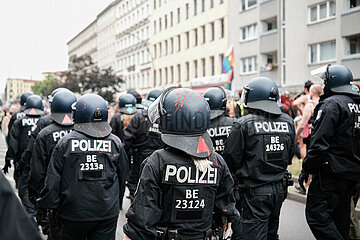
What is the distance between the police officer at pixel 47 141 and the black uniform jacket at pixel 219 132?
6.16ft

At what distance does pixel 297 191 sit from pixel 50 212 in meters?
6.27

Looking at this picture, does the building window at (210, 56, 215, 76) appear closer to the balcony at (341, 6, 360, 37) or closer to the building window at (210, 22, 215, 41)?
the building window at (210, 22, 215, 41)

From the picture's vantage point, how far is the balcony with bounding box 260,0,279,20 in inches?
1293

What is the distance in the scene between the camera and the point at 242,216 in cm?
480

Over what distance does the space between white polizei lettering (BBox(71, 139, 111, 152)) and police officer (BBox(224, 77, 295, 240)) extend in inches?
51.4

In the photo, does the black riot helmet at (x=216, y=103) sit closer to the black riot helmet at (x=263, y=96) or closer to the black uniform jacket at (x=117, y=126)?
the black riot helmet at (x=263, y=96)

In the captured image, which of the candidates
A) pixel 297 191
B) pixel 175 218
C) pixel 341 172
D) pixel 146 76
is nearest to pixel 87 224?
pixel 175 218

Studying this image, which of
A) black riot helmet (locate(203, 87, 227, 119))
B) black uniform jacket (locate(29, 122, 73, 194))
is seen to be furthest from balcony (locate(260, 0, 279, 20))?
black uniform jacket (locate(29, 122, 73, 194))

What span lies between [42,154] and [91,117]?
3.47 ft

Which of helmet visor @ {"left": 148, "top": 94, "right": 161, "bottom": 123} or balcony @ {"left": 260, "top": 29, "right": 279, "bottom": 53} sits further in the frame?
balcony @ {"left": 260, "top": 29, "right": 279, "bottom": 53}

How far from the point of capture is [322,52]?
28.3m

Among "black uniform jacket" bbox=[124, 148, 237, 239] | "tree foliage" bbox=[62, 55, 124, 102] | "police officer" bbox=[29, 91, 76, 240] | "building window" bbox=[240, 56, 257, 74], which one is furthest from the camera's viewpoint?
"tree foliage" bbox=[62, 55, 124, 102]

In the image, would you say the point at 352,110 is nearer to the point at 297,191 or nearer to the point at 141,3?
the point at 297,191

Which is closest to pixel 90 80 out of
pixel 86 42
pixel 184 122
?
pixel 86 42
